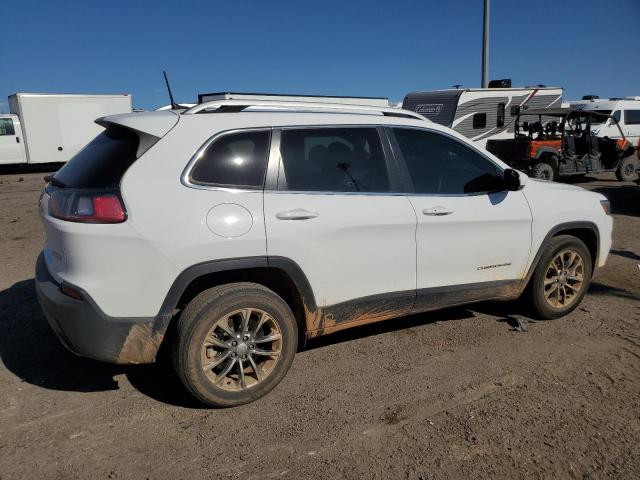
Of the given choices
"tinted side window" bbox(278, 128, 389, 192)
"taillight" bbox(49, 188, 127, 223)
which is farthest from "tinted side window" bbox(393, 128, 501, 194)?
"taillight" bbox(49, 188, 127, 223)

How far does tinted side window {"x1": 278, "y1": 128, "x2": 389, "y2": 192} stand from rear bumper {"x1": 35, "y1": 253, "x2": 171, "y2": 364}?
1152 millimetres

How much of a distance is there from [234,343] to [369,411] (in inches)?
35.9

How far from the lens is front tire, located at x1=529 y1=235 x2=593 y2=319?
171 inches

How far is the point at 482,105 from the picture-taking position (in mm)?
16641

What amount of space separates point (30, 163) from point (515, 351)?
21.8 m

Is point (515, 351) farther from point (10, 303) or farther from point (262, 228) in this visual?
point (10, 303)

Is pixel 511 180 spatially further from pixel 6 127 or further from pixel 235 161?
pixel 6 127

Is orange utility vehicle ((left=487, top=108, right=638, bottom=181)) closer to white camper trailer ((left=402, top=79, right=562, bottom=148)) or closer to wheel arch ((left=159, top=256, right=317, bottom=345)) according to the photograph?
white camper trailer ((left=402, top=79, right=562, bottom=148))

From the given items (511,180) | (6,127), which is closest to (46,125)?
(6,127)

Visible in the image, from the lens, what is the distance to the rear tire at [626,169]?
14.5m

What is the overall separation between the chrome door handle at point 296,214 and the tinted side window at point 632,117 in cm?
1802

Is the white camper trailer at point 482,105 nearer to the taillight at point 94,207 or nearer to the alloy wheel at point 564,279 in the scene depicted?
the alloy wheel at point 564,279

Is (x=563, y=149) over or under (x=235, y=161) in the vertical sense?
under

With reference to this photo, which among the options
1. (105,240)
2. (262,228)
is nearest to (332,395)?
(262,228)
